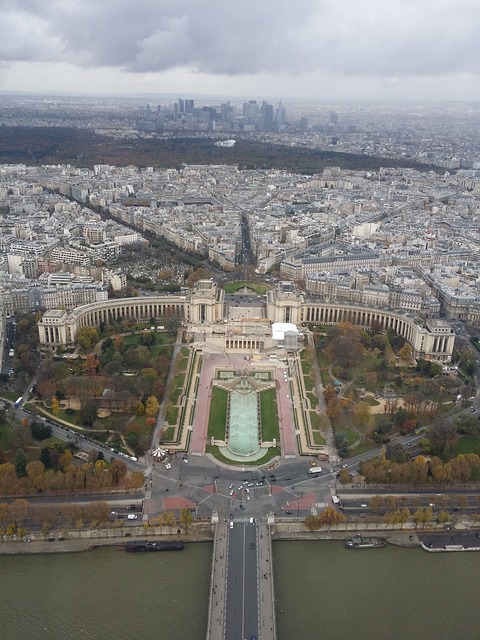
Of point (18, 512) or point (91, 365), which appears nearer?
point (18, 512)

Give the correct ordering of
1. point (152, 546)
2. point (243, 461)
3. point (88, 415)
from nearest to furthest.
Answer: point (152, 546) → point (243, 461) → point (88, 415)

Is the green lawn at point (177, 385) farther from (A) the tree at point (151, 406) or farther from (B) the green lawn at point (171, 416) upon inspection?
(A) the tree at point (151, 406)

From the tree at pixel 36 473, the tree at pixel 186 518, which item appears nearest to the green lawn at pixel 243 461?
the tree at pixel 186 518

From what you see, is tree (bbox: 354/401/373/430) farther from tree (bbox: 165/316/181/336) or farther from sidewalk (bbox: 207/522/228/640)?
tree (bbox: 165/316/181/336)

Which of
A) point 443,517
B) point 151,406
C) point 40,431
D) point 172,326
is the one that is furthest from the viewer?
point 172,326

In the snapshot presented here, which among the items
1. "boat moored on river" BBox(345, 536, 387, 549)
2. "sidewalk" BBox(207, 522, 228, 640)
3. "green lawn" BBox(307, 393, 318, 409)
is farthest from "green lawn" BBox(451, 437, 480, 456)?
"sidewalk" BBox(207, 522, 228, 640)

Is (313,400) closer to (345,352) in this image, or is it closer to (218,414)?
(345,352)

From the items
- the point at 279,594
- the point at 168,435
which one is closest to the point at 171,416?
the point at 168,435
